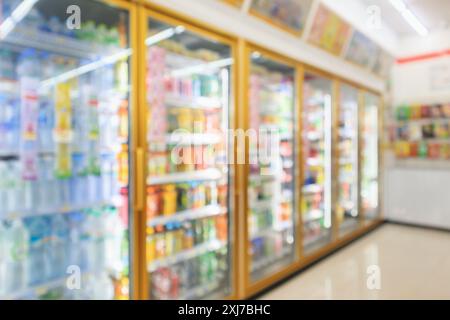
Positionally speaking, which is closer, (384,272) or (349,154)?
(384,272)

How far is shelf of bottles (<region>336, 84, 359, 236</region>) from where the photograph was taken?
4.88 metres

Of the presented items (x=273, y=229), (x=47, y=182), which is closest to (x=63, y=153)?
(x=47, y=182)

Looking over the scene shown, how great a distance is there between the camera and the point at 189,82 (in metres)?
2.65

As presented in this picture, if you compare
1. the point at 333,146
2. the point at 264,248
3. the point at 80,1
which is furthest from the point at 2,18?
the point at 333,146

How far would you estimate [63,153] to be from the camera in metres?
1.97

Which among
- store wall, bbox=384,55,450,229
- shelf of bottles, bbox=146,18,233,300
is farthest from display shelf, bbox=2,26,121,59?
store wall, bbox=384,55,450,229

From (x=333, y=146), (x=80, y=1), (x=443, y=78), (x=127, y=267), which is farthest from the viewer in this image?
(x=443, y=78)

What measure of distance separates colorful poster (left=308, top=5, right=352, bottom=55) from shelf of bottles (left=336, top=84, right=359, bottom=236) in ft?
3.80

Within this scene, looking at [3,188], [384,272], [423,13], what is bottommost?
[384,272]

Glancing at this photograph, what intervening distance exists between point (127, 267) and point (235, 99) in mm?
1472

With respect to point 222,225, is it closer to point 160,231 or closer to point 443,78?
point 160,231

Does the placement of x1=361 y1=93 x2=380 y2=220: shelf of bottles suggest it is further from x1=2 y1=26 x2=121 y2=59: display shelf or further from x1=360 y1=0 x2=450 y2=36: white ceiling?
x1=2 y1=26 x2=121 y2=59: display shelf

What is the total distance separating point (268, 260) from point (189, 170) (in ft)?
4.59

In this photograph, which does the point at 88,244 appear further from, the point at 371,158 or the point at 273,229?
the point at 371,158
